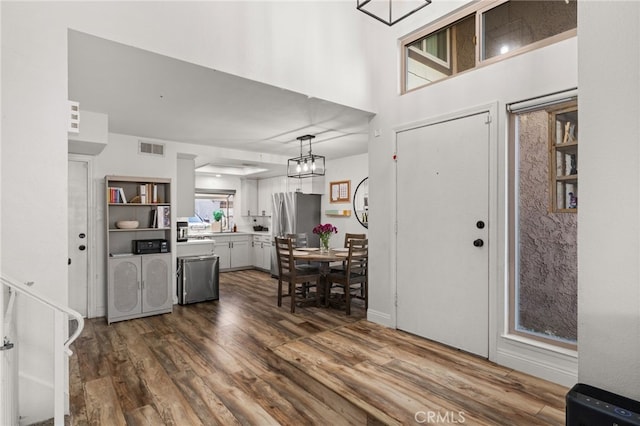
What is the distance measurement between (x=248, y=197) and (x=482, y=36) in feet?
21.1

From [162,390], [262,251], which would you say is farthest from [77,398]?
[262,251]

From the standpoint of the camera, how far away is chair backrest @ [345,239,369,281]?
4.41 meters

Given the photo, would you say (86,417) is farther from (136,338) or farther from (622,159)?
(622,159)

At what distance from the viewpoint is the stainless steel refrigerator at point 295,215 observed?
21.8 ft

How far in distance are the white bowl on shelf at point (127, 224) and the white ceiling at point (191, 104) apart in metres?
1.20

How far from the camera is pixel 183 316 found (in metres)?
4.45

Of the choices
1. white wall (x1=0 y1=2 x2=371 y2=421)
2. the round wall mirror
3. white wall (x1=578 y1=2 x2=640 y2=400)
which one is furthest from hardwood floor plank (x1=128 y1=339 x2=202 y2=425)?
the round wall mirror

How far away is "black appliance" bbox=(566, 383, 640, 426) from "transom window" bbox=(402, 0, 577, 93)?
2.36 m

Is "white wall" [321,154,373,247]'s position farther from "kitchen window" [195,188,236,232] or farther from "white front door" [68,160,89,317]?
"white front door" [68,160,89,317]

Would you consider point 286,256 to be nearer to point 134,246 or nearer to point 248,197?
point 134,246

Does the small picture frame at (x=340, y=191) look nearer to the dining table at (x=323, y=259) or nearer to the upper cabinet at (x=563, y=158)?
the dining table at (x=323, y=259)

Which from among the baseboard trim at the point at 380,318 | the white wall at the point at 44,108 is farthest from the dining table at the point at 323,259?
the white wall at the point at 44,108

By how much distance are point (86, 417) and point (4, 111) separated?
198 centimetres

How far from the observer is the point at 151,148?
192 inches
